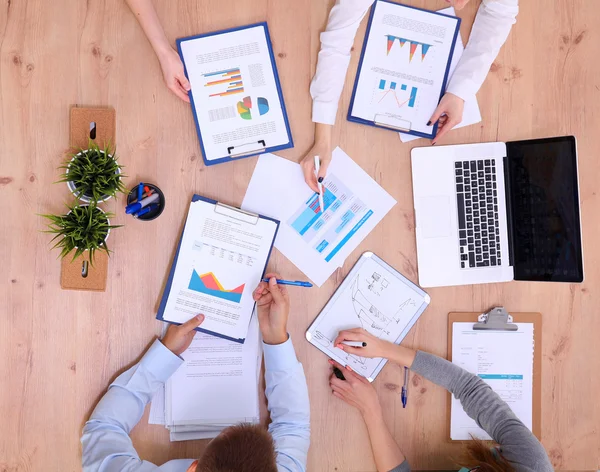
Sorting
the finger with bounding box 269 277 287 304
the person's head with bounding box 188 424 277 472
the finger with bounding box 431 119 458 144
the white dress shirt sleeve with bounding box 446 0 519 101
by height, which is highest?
the white dress shirt sleeve with bounding box 446 0 519 101

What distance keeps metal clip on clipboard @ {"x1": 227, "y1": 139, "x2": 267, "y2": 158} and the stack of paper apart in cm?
45

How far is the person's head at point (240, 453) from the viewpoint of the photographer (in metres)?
0.88

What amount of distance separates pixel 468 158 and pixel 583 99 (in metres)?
0.39

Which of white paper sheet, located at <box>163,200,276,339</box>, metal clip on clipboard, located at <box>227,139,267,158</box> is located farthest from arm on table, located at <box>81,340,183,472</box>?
metal clip on clipboard, located at <box>227,139,267,158</box>

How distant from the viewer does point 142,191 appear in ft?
3.92

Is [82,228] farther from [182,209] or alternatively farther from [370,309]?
[370,309]

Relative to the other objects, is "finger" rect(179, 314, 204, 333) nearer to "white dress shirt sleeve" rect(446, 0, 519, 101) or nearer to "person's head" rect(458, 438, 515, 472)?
"person's head" rect(458, 438, 515, 472)

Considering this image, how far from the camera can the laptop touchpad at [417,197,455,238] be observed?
126cm

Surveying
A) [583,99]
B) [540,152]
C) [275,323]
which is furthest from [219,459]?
[583,99]

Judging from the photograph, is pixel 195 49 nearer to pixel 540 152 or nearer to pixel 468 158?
pixel 468 158

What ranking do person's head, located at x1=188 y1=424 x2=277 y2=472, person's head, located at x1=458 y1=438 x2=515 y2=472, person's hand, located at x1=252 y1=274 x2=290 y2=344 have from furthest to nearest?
1. person's hand, located at x1=252 y1=274 x2=290 y2=344
2. person's head, located at x1=458 y1=438 x2=515 y2=472
3. person's head, located at x1=188 y1=424 x2=277 y2=472

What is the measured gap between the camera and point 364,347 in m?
1.23

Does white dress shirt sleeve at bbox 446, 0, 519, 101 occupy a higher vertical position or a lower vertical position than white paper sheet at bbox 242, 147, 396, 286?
higher

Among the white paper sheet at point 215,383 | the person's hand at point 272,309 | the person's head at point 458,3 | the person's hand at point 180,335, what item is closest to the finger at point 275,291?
the person's hand at point 272,309
